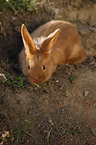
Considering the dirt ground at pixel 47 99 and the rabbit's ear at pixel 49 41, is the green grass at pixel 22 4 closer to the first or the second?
the dirt ground at pixel 47 99

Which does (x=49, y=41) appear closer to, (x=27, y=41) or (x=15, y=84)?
(x=27, y=41)

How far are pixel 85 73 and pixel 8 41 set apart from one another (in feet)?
7.33

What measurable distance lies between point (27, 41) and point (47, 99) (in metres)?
1.20

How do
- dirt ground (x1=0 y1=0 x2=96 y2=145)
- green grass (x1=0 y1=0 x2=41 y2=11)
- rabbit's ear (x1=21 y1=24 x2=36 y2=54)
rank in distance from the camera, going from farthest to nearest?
1. green grass (x1=0 y1=0 x2=41 y2=11)
2. rabbit's ear (x1=21 y1=24 x2=36 y2=54)
3. dirt ground (x1=0 y1=0 x2=96 y2=145)

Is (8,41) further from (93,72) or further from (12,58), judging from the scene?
(93,72)

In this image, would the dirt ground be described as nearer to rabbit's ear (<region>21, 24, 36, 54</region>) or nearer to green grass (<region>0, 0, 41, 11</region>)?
green grass (<region>0, 0, 41, 11</region>)

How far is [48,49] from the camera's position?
354 centimetres

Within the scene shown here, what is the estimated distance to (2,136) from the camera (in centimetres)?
227

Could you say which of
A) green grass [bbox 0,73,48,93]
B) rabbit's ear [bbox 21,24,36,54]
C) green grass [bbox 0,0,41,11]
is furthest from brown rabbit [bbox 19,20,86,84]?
green grass [bbox 0,0,41,11]

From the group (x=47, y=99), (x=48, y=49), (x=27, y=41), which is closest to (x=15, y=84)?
(x=47, y=99)

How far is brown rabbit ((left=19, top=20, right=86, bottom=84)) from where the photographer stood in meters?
3.32

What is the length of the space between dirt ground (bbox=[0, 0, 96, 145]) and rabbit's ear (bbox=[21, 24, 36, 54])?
26.2 inches

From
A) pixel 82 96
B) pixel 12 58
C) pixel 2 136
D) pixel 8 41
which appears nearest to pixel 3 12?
pixel 8 41

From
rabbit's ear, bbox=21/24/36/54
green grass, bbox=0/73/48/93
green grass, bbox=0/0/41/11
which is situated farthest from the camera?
green grass, bbox=0/0/41/11
